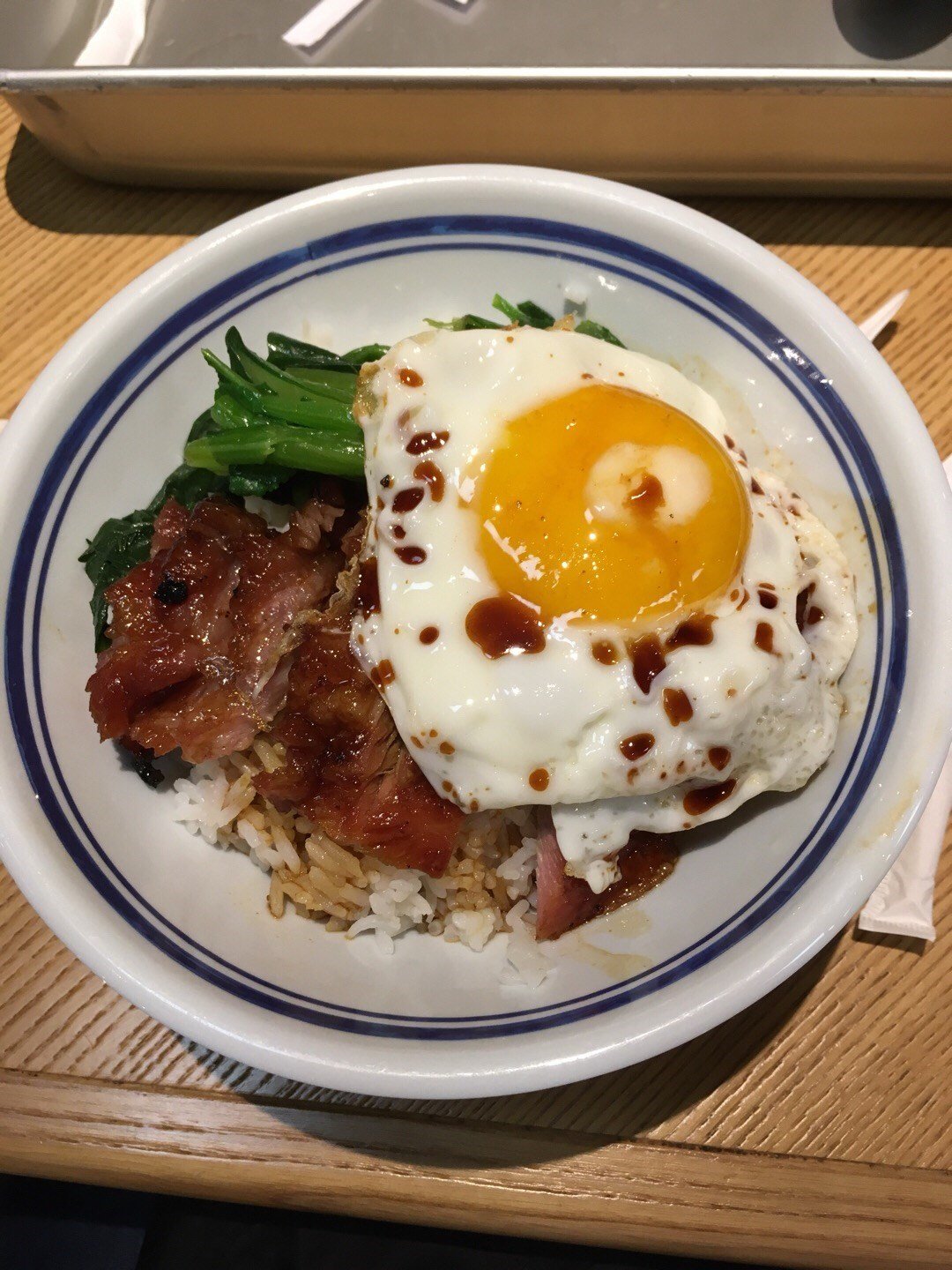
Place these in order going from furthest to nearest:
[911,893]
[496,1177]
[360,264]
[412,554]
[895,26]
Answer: [895,26], [360,264], [911,893], [496,1177], [412,554]

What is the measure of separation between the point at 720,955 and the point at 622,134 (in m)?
2.00

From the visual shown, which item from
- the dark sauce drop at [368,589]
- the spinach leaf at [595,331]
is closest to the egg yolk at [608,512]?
the dark sauce drop at [368,589]

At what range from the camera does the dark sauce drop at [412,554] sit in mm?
1667

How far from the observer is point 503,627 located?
161 centimetres

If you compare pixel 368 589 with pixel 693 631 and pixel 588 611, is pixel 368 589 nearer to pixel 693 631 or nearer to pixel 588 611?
pixel 588 611

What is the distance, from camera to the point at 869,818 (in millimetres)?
1504

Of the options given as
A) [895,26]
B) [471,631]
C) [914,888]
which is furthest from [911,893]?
[895,26]

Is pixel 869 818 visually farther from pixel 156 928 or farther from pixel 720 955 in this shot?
pixel 156 928

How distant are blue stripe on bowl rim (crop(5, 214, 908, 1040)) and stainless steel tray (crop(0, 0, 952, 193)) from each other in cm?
58

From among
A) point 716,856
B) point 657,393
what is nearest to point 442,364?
point 657,393

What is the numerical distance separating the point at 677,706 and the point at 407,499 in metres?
0.60

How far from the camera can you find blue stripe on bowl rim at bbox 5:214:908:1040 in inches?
60.6

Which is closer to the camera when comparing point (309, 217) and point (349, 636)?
point (349, 636)

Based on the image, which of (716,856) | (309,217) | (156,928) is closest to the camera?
(156,928)
